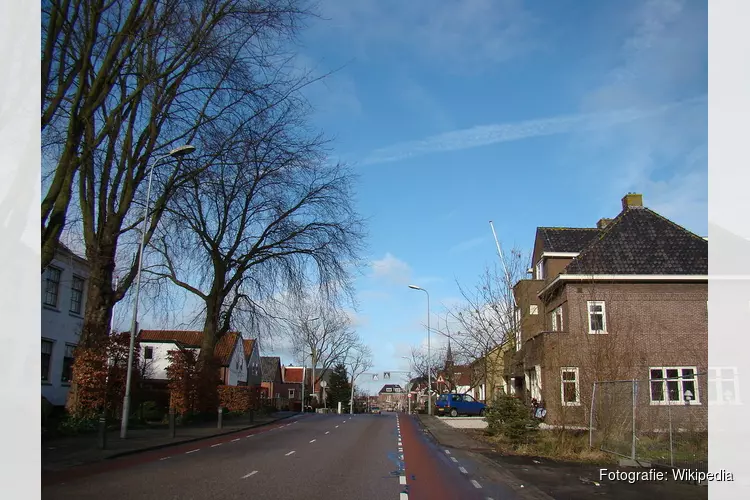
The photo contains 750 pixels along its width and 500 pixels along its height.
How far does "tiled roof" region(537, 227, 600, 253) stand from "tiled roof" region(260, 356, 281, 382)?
6058 centimetres

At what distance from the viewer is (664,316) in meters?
27.6

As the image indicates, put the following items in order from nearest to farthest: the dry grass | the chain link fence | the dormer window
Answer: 1. the chain link fence
2. the dry grass
3. the dormer window

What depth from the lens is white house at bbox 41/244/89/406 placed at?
28.2 meters

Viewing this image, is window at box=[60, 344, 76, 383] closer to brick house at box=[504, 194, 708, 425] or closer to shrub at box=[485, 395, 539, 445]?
brick house at box=[504, 194, 708, 425]

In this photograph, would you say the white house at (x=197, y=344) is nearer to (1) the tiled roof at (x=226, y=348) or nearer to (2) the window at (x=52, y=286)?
(1) the tiled roof at (x=226, y=348)

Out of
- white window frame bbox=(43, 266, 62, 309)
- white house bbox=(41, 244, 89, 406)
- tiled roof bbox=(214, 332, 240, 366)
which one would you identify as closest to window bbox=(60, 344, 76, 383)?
white house bbox=(41, 244, 89, 406)

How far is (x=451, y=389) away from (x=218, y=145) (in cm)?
4755

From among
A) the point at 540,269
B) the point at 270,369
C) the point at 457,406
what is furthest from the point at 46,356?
the point at 270,369

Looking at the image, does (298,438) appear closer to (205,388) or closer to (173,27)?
(205,388)

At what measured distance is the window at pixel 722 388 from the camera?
46.1 feet

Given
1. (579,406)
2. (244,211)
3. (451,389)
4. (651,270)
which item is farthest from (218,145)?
(451,389)

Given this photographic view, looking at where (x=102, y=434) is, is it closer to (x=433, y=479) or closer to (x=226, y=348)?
(x=433, y=479)

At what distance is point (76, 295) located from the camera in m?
31.2

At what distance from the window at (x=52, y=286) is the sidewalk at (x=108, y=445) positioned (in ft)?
31.3
